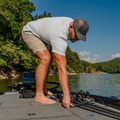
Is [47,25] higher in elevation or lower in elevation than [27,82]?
higher

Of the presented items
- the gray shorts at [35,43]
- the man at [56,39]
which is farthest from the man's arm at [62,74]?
the gray shorts at [35,43]

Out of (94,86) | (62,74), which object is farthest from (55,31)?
(94,86)

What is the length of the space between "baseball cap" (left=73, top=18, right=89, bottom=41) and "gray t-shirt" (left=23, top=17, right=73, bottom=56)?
162 mm

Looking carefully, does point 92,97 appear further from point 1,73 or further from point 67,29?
point 1,73

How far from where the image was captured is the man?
2184 millimetres

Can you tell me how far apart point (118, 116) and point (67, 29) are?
1.45 metres

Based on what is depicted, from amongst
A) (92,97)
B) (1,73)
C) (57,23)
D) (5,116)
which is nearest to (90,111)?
(92,97)

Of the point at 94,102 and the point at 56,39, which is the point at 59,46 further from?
the point at 94,102

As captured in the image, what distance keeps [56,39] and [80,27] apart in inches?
16.9

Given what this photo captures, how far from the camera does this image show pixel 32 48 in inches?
104

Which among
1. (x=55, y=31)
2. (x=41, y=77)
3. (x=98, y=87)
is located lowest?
(x=98, y=87)

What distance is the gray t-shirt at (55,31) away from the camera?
86.6 inches

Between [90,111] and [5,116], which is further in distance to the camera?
[90,111]

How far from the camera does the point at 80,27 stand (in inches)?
86.4
